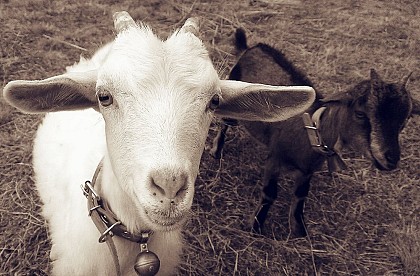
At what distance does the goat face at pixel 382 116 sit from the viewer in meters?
2.79

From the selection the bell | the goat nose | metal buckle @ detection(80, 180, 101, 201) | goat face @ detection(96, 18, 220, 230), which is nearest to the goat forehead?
goat face @ detection(96, 18, 220, 230)

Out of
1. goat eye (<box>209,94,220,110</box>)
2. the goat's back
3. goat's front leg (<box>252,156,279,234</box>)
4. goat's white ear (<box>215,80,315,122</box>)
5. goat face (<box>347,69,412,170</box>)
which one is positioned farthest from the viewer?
goat's front leg (<box>252,156,279,234</box>)

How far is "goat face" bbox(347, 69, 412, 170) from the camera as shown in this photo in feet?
9.17

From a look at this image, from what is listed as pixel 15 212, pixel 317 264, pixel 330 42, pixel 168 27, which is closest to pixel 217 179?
pixel 317 264

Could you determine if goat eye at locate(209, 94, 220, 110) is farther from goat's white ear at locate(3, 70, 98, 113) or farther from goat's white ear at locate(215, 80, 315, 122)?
goat's white ear at locate(3, 70, 98, 113)

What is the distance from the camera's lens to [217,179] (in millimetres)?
3906

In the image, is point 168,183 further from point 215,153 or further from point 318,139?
point 215,153

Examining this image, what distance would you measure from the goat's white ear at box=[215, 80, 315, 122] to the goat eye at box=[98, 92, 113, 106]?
498 mm

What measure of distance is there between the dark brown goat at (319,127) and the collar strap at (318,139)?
0.23 ft

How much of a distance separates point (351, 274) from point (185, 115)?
2.34 m

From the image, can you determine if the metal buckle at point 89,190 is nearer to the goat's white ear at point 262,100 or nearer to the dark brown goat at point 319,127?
the goat's white ear at point 262,100

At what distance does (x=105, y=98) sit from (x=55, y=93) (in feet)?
0.89

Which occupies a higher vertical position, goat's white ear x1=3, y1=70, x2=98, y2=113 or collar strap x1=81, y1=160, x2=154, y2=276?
goat's white ear x1=3, y1=70, x2=98, y2=113

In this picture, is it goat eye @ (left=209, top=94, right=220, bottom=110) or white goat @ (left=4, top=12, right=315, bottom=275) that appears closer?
white goat @ (left=4, top=12, right=315, bottom=275)
